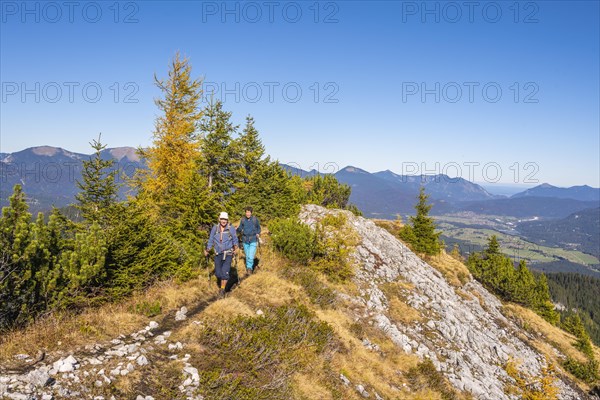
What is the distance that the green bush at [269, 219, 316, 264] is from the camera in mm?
17250

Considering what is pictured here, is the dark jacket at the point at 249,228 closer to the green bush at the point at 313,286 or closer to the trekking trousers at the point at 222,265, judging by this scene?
the trekking trousers at the point at 222,265

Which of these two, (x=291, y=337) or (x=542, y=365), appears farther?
(x=542, y=365)

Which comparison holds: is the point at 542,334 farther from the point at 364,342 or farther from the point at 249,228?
the point at 249,228

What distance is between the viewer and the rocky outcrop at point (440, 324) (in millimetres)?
15383

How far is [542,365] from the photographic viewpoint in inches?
1027

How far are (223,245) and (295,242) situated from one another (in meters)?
6.38

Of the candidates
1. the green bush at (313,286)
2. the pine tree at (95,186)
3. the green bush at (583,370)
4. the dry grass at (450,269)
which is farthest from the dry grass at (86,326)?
the green bush at (583,370)

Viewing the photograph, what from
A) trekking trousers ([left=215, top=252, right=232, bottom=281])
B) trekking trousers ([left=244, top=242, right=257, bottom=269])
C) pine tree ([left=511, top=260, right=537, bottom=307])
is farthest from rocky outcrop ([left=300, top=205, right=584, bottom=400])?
pine tree ([left=511, top=260, right=537, bottom=307])

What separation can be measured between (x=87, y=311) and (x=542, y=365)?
1233 inches

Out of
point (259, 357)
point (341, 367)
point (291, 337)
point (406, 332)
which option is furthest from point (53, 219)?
point (406, 332)

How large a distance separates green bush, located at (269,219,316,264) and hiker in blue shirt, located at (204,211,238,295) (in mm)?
5802

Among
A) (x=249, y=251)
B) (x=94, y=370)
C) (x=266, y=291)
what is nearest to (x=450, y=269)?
(x=249, y=251)

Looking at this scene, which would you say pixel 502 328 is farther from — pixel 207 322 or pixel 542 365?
pixel 207 322

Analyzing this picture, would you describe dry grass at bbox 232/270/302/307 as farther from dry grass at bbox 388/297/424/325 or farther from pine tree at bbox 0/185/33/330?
dry grass at bbox 388/297/424/325
